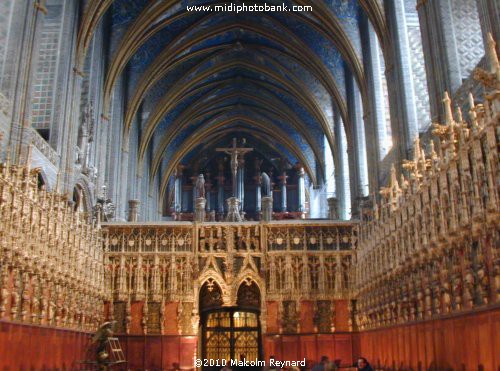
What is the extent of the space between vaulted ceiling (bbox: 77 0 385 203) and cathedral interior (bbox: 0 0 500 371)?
0.12 m

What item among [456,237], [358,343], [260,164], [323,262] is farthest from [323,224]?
[260,164]

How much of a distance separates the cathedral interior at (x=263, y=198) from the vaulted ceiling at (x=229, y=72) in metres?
0.12

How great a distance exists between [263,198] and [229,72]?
1376 centimetres

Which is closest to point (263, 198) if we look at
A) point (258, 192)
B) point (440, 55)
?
point (440, 55)

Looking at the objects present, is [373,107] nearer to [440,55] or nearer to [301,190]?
[440,55]

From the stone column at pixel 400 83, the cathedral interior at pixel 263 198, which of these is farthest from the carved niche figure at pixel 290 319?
the stone column at pixel 400 83

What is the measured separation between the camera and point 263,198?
23641mm

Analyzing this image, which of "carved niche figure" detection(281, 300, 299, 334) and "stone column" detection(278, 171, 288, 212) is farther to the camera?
"stone column" detection(278, 171, 288, 212)

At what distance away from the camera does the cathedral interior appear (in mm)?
11695

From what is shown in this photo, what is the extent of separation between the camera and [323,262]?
20.4 meters

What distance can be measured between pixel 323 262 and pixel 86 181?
9152 mm

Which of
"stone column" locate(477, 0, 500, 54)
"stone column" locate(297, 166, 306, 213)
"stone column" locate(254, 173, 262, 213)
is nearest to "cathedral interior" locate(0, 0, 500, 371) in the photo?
"stone column" locate(477, 0, 500, 54)

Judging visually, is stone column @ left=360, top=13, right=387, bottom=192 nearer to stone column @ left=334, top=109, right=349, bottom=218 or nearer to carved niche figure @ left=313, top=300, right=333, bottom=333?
carved niche figure @ left=313, top=300, right=333, bottom=333

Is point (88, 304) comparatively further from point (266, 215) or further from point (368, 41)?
point (368, 41)
